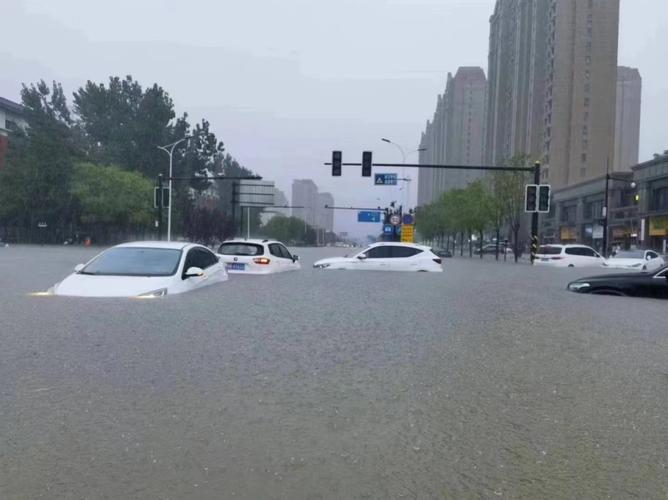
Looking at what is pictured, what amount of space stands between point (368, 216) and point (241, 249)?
51071 millimetres

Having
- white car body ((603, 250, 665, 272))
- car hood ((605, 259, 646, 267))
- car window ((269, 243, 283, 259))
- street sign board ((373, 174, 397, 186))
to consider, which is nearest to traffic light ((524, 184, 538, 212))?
white car body ((603, 250, 665, 272))

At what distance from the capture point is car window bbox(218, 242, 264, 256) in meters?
19.1

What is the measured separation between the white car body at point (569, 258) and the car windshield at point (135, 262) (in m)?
25.9

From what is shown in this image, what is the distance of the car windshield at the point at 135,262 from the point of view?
461 inches

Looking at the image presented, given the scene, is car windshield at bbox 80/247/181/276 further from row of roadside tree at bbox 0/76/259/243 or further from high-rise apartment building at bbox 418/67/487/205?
high-rise apartment building at bbox 418/67/487/205

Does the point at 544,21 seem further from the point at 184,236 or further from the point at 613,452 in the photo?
the point at 613,452

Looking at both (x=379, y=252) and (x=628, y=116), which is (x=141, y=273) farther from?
(x=628, y=116)

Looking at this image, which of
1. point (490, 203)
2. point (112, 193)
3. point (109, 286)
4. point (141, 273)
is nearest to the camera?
point (109, 286)

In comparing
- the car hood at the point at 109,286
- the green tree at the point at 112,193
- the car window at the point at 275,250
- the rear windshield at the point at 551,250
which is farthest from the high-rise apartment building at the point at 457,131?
the car hood at the point at 109,286

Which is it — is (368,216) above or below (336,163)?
below

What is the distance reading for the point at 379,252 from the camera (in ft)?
78.7

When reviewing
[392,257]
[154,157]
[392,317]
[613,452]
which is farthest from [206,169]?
[613,452]

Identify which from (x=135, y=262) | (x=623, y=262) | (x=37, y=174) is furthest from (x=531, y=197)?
(x=37, y=174)

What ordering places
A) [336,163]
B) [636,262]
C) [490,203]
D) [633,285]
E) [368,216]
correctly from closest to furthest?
[633,285], [336,163], [636,262], [490,203], [368,216]
